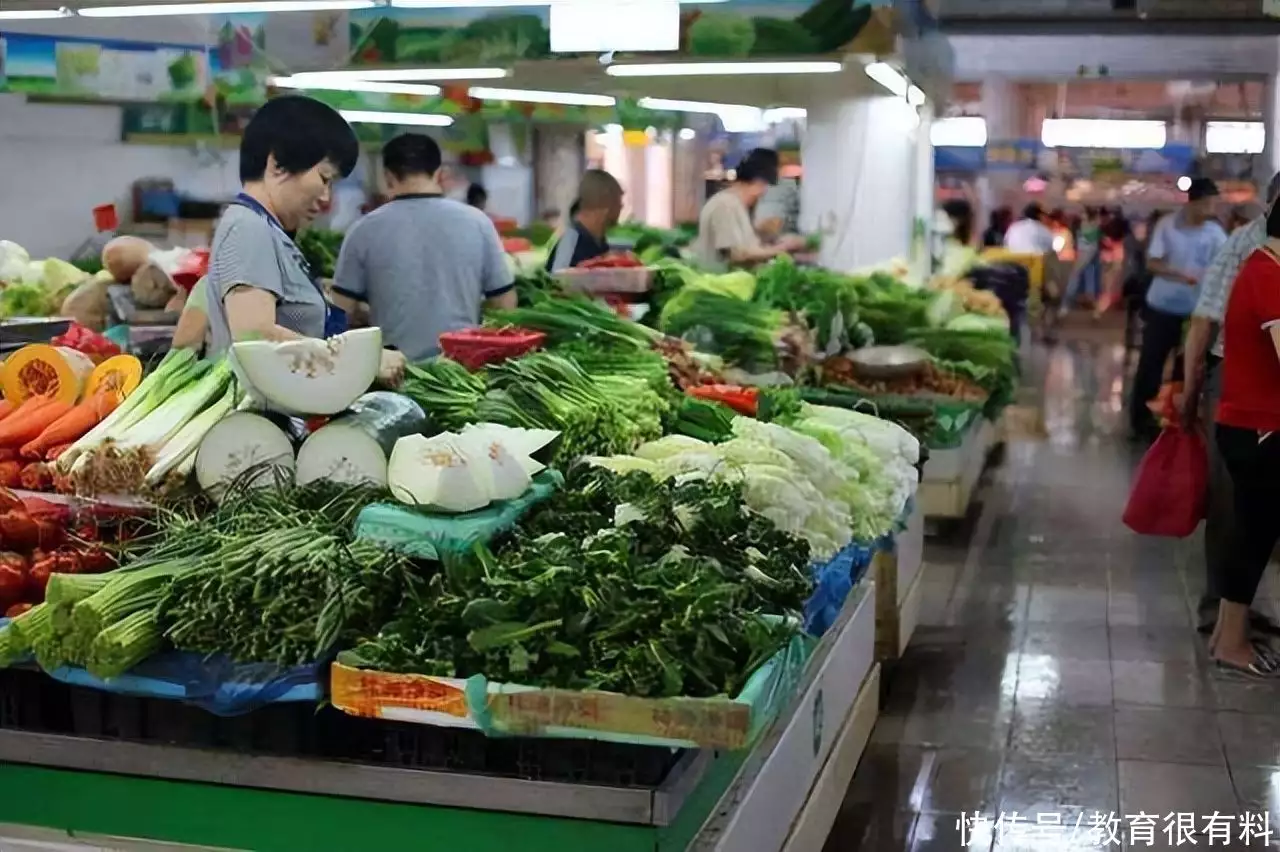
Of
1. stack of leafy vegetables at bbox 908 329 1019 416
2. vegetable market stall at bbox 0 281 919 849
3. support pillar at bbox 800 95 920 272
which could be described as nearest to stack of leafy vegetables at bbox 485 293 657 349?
vegetable market stall at bbox 0 281 919 849

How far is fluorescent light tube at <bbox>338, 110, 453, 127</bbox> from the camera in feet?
42.1

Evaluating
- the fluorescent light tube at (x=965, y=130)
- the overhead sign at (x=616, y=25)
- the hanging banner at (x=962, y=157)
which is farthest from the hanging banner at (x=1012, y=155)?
the overhead sign at (x=616, y=25)

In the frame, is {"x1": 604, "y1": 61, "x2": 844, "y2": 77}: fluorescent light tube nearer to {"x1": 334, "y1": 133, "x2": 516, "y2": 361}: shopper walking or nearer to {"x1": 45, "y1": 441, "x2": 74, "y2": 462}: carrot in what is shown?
{"x1": 334, "y1": 133, "x2": 516, "y2": 361}: shopper walking

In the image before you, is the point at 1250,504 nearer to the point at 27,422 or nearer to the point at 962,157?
the point at 27,422

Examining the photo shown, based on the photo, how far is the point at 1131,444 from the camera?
11.7 metres

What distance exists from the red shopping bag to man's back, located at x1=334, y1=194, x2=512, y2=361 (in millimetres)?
2856

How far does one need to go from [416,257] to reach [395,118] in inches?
327

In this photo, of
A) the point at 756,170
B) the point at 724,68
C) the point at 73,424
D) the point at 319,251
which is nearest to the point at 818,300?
the point at 756,170

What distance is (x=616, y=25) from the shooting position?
22.6ft

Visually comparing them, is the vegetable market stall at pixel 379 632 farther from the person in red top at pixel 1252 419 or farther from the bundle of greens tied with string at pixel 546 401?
the person in red top at pixel 1252 419

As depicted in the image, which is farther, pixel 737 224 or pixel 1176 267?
pixel 1176 267

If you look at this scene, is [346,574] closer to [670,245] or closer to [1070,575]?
[1070,575]

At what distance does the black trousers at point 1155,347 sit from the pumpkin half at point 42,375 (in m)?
8.74

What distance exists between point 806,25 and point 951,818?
5.52 meters
